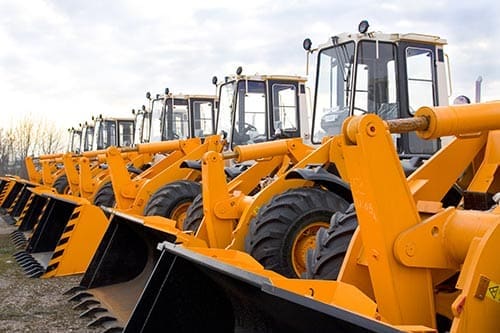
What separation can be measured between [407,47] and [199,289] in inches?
184

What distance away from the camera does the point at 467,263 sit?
218 cm

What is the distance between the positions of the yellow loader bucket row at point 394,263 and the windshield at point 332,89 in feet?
13.2

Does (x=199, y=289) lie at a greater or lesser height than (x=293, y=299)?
lesser

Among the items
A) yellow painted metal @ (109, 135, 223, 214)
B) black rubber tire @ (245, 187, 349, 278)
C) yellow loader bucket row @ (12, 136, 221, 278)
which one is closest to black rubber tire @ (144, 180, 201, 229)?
yellow painted metal @ (109, 135, 223, 214)

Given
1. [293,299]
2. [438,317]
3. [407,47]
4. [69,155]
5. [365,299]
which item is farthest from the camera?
[69,155]

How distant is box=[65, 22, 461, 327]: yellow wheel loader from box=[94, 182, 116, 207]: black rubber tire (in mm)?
4360

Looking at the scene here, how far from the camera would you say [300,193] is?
4.61 meters

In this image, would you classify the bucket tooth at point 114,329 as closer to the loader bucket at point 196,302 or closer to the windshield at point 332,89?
the loader bucket at point 196,302

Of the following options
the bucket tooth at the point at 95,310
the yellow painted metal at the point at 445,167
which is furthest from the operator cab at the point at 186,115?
the yellow painted metal at the point at 445,167

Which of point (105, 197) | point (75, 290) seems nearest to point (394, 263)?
point (75, 290)

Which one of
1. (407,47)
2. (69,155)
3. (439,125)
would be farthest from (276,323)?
(69,155)

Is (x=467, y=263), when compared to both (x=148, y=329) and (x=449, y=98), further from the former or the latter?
(x=449, y=98)

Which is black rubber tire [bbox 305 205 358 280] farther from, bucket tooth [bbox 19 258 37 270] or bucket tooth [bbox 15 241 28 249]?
bucket tooth [bbox 15 241 28 249]

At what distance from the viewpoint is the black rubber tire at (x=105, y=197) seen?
1019 centimetres
